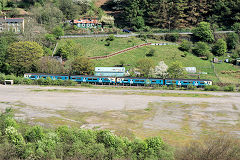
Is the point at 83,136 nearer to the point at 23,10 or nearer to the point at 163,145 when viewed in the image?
the point at 163,145

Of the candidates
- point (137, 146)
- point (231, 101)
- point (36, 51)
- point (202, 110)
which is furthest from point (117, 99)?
point (36, 51)

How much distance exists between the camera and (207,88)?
63.3 metres

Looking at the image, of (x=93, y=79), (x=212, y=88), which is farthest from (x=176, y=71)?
(x=93, y=79)

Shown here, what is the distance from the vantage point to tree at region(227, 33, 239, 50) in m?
94.7

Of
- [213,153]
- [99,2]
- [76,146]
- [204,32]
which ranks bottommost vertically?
[213,153]

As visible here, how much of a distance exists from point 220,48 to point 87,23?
51.1 metres

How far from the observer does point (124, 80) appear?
67.6m

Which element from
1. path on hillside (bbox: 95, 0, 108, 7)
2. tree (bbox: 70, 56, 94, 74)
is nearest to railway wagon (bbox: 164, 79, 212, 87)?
tree (bbox: 70, 56, 94, 74)

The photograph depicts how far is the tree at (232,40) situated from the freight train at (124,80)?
120ft

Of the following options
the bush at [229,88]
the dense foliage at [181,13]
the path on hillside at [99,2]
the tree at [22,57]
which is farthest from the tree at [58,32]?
the bush at [229,88]

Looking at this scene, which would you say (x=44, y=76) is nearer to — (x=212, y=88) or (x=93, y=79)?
(x=93, y=79)

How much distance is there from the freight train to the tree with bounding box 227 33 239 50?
36636mm

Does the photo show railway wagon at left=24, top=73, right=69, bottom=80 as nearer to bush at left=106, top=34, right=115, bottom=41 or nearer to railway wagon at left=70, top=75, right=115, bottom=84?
railway wagon at left=70, top=75, right=115, bottom=84

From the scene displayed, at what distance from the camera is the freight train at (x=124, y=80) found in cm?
6531
